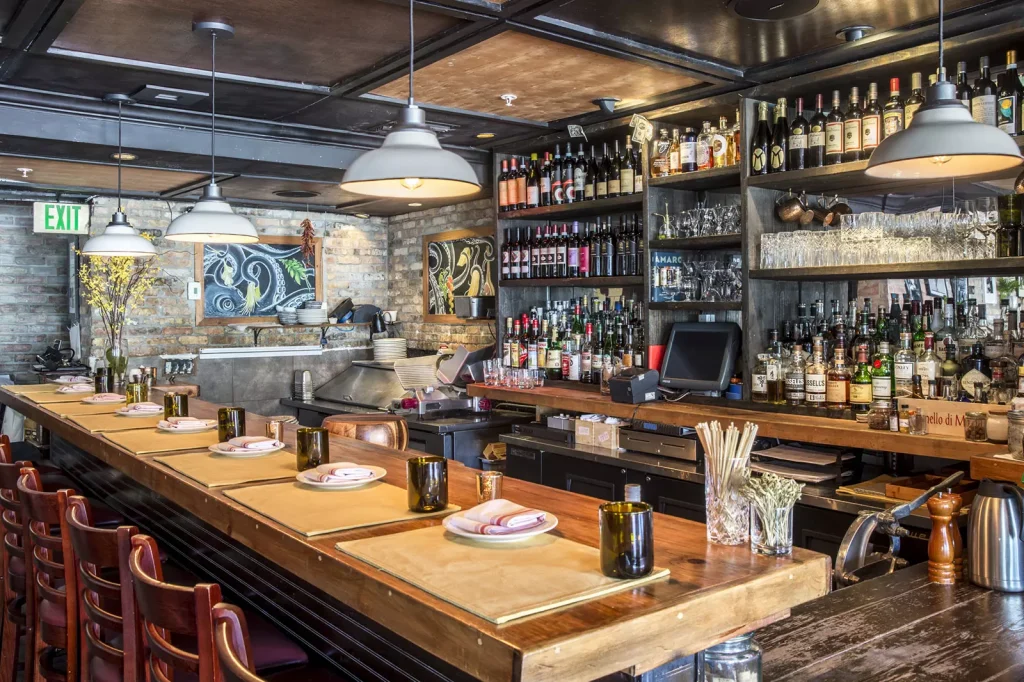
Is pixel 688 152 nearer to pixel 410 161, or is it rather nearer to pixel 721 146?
pixel 721 146

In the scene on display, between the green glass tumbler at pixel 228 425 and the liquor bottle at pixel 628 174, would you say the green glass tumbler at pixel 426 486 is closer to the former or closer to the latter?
the green glass tumbler at pixel 228 425

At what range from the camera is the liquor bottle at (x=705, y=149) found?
164 inches

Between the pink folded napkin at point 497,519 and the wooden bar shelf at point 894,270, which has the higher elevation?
the wooden bar shelf at point 894,270

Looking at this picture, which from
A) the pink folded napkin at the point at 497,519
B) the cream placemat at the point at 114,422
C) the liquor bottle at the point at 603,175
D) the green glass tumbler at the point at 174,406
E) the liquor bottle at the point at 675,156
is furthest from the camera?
the liquor bottle at the point at 603,175

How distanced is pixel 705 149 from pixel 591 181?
865 mm

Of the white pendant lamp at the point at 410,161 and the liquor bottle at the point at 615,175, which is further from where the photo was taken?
the liquor bottle at the point at 615,175

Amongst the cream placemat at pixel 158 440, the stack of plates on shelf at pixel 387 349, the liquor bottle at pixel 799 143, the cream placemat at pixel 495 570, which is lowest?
the cream placemat at pixel 158 440

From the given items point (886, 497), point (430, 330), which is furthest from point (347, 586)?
point (430, 330)

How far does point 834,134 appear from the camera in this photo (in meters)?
3.64

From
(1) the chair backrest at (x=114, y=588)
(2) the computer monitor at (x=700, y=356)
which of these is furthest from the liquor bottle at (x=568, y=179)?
(1) the chair backrest at (x=114, y=588)

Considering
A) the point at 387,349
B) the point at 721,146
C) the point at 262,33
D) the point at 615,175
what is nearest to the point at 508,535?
the point at 262,33

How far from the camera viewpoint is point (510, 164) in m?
5.55

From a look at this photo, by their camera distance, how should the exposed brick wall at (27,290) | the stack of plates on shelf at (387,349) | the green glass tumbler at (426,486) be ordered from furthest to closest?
the exposed brick wall at (27,290) → the stack of plates on shelf at (387,349) → the green glass tumbler at (426,486)

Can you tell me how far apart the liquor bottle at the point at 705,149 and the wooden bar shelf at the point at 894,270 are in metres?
0.64
